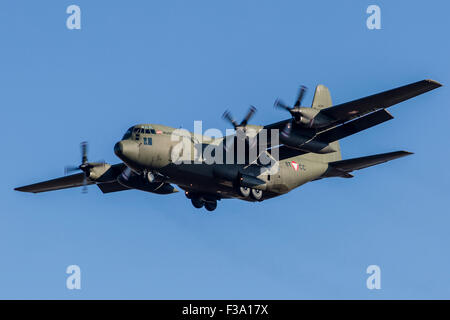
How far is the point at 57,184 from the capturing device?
33.1 metres

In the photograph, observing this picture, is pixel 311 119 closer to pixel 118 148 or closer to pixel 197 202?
pixel 197 202

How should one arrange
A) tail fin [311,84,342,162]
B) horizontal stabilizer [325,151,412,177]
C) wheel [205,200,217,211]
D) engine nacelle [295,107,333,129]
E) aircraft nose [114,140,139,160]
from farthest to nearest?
tail fin [311,84,342,162] → wheel [205,200,217,211] → horizontal stabilizer [325,151,412,177] → engine nacelle [295,107,333,129] → aircraft nose [114,140,139,160]

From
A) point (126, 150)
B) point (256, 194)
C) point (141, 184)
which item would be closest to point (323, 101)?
point (256, 194)

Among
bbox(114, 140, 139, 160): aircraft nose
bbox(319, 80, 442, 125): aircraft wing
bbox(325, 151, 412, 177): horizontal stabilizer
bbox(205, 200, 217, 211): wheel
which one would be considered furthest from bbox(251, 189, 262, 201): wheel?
bbox(114, 140, 139, 160): aircraft nose

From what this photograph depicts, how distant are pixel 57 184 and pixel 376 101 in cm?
1582

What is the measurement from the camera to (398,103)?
26531 mm

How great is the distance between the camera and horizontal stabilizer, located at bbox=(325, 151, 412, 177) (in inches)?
1160

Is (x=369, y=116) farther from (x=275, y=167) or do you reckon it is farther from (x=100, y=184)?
(x=100, y=184)

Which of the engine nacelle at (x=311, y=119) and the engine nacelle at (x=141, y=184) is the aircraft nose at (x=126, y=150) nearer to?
the engine nacelle at (x=141, y=184)

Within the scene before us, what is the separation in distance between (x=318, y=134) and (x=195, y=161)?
517 centimetres

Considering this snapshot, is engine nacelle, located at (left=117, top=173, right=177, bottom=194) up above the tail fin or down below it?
below

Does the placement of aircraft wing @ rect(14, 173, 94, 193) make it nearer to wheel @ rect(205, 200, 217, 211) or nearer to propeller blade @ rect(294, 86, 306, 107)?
wheel @ rect(205, 200, 217, 211)
